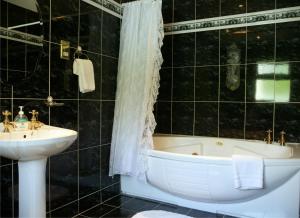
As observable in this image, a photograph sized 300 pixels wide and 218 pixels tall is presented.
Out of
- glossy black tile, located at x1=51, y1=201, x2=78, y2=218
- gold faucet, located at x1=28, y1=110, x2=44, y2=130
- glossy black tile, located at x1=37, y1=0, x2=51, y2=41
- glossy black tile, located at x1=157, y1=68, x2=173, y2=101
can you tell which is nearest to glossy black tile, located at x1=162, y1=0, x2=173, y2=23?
glossy black tile, located at x1=157, y1=68, x2=173, y2=101

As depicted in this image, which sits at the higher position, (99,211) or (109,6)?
(109,6)

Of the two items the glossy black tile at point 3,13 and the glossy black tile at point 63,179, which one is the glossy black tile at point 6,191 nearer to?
the glossy black tile at point 63,179

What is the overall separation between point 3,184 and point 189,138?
217 centimetres

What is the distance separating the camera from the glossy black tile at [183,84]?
3531mm

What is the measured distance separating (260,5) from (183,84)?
1.33 metres

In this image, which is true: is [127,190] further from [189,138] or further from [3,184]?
[3,184]

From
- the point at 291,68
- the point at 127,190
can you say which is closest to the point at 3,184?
the point at 127,190

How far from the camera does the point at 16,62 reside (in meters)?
1.97

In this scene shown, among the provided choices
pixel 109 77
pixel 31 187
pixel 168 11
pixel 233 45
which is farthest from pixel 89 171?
pixel 168 11

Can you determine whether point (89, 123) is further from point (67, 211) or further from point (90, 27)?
point (90, 27)

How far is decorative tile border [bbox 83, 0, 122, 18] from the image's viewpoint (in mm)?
2729

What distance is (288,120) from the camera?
2963 mm

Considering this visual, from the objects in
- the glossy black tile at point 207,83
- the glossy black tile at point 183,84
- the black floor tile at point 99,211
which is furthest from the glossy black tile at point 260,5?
the black floor tile at point 99,211

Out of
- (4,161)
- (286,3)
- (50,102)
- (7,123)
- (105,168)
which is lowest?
(105,168)
